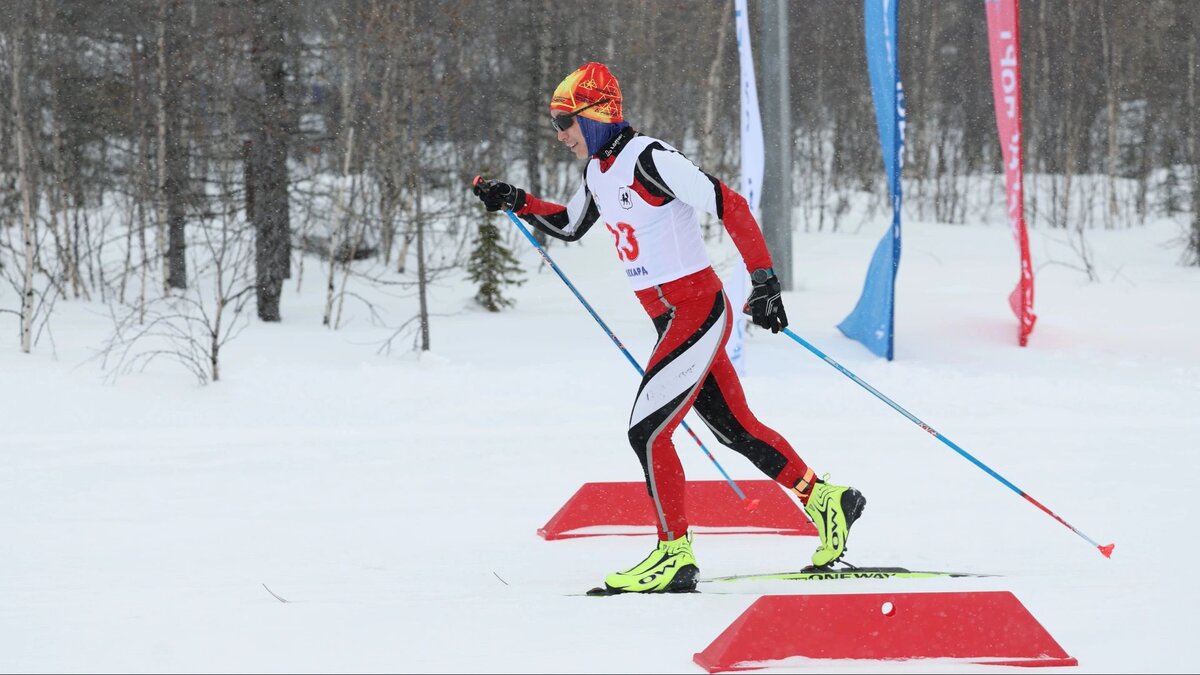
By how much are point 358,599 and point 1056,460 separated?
4.34 m

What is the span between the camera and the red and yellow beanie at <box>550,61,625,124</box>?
3.98 metres

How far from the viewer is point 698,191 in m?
3.79

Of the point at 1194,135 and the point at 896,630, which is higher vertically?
the point at 1194,135

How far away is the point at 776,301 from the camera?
3793 mm

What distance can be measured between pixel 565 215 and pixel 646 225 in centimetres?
69

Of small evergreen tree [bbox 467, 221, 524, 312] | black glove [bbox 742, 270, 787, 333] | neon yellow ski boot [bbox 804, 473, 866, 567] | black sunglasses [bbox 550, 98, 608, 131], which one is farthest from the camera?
small evergreen tree [bbox 467, 221, 524, 312]

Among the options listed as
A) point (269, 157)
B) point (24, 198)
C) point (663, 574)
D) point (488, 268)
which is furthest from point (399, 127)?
point (663, 574)

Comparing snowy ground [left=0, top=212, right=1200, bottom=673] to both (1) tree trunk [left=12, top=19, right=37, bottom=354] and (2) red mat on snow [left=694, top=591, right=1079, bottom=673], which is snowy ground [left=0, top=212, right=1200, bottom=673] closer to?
(2) red mat on snow [left=694, top=591, right=1079, bottom=673]

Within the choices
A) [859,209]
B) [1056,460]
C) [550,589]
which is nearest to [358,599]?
[550,589]

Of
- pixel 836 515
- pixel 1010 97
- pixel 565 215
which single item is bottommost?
pixel 836 515

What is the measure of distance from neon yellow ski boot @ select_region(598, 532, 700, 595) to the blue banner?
5649 millimetres

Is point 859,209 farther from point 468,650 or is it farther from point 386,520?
point 468,650

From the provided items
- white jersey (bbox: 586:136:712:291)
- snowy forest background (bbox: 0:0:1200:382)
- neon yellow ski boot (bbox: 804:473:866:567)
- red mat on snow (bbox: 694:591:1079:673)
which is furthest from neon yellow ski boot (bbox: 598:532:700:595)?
snowy forest background (bbox: 0:0:1200:382)

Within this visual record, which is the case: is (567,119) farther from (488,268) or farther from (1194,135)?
(1194,135)
